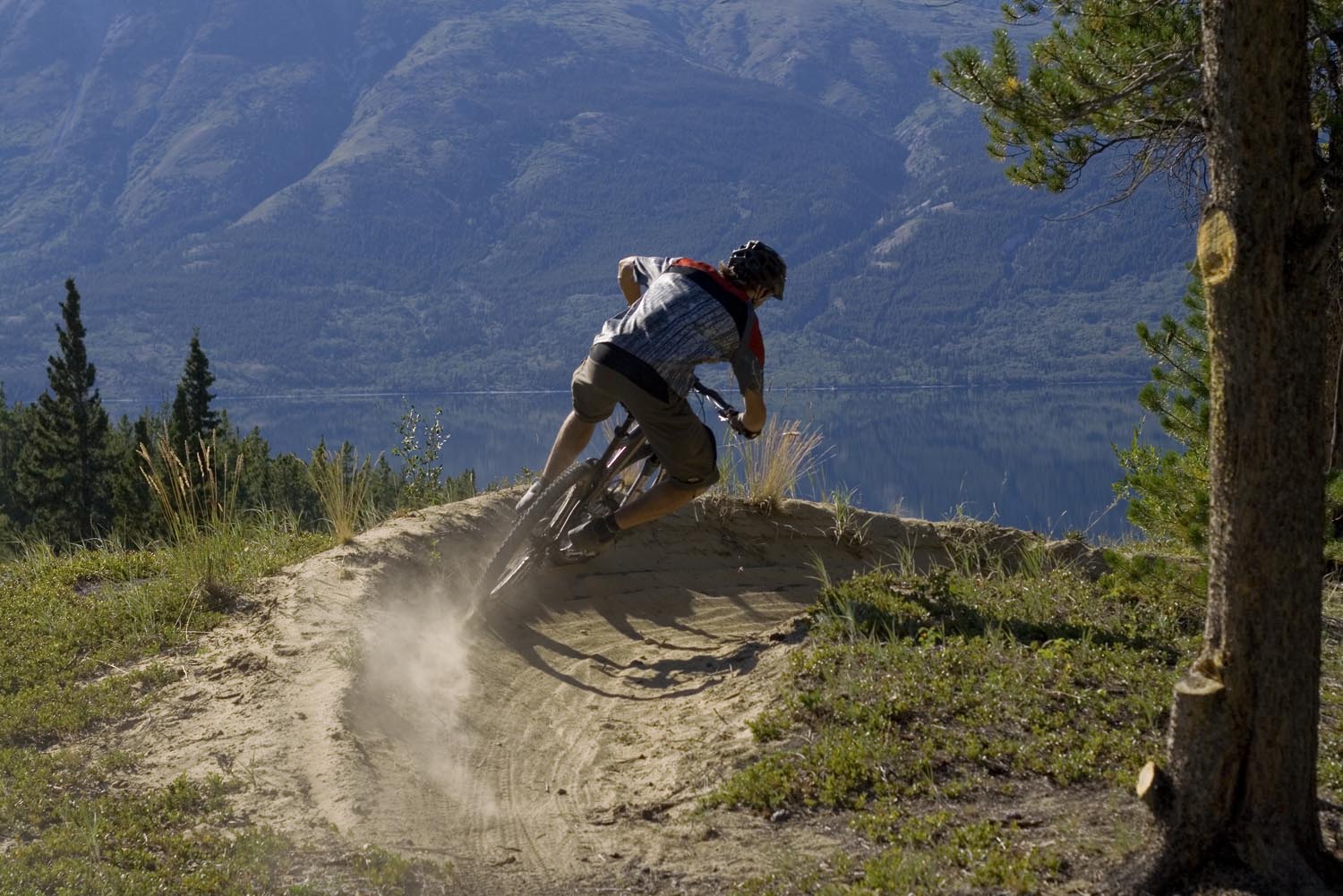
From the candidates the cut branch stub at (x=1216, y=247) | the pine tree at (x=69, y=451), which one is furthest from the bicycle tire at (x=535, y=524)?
the pine tree at (x=69, y=451)

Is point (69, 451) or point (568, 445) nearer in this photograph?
point (568, 445)

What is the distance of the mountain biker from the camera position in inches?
259

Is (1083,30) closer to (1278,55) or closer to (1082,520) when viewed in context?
(1278,55)

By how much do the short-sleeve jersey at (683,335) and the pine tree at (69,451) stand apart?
41824 millimetres

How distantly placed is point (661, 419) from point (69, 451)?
146ft

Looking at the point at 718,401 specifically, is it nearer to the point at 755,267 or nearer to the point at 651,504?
the point at 651,504

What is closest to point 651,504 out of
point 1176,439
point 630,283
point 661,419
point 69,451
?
point 661,419

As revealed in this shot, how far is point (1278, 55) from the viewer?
3949mm

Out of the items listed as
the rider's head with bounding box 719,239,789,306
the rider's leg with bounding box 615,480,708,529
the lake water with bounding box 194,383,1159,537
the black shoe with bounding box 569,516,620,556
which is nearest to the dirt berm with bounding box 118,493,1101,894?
the black shoe with bounding box 569,516,620,556

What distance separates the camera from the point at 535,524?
7148 millimetres

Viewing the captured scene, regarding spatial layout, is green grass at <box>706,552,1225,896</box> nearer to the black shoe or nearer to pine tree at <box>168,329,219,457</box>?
Answer: the black shoe

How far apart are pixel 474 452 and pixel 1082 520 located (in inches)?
3532

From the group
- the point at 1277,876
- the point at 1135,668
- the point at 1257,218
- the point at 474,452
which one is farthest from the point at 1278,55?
the point at 474,452

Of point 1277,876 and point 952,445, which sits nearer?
point 1277,876
